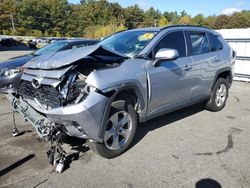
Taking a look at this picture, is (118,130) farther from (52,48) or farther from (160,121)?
(52,48)

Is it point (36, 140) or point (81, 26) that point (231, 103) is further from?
point (81, 26)

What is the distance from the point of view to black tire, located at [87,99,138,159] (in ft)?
12.4

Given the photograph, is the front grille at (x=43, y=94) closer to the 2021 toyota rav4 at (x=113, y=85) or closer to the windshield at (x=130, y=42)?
the 2021 toyota rav4 at (x=113, y=85)

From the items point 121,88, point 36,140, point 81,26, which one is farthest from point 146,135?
point 81,26

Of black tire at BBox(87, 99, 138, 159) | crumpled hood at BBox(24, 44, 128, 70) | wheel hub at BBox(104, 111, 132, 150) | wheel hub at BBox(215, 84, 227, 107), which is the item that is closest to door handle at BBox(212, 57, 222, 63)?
wheel hub at BBox(215, 84, 227, 107)

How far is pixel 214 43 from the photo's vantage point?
6008 mm

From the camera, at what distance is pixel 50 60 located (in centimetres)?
381

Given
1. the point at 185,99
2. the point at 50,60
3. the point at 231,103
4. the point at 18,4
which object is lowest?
the point at 231,103

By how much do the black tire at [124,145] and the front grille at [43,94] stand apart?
29.1 inches

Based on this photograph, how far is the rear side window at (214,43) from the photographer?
19.4ft

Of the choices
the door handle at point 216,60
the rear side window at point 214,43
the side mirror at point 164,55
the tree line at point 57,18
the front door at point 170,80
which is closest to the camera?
the side mirror at point 164,55

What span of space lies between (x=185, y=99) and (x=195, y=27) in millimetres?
1612

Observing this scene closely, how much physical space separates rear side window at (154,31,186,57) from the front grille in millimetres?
1872

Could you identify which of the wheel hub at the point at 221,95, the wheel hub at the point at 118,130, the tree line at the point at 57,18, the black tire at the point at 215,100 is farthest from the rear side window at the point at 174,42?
the tree line at the point at 57,18
